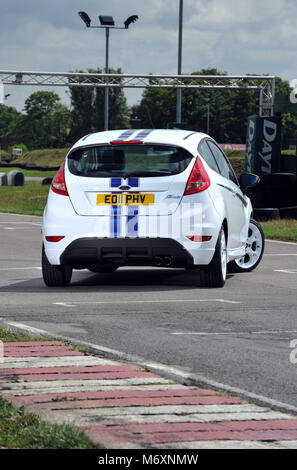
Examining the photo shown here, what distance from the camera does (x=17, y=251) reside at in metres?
16.6

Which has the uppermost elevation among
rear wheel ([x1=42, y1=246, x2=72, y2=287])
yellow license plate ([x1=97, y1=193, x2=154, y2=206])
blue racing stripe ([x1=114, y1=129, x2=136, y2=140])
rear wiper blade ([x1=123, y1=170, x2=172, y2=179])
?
blue racing stripe ([x1=114, y1=129, x2=136, y2=140])

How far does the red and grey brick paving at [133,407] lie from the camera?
4297 millimetres

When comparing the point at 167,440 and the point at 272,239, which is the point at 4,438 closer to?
the point at 167,440

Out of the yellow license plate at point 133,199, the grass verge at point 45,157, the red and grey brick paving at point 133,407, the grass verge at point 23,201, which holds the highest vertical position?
the yellow license plate at point 133,199

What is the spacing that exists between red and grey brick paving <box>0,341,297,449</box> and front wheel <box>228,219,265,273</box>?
675cm

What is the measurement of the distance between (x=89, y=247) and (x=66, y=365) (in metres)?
4.41

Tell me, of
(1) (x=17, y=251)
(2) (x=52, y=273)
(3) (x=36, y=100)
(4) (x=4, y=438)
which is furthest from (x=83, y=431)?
(3) (x=36, y=100)

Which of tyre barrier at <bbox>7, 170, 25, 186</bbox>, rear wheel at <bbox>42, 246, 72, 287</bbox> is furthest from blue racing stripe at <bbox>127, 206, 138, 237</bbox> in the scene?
tyre barrier at <bbox>7, 170, 25, 186</bbox>

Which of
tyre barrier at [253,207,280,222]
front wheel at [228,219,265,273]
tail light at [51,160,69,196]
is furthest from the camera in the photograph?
tyre barrier at [253,207,280,222]

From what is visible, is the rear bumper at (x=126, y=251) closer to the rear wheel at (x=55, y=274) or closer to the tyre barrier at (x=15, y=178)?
the rear wheel at (x=55, y=274)

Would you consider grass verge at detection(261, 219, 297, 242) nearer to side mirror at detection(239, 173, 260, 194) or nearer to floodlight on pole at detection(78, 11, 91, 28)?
side mirror at detection(239, 173, 260, 194)

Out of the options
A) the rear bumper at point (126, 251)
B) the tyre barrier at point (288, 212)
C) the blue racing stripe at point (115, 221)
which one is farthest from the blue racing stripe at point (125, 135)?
the tyre barrier at point (288, 212)

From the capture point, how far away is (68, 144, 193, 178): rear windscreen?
10492 mm

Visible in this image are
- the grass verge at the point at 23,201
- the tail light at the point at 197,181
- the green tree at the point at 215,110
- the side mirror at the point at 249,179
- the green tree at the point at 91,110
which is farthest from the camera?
the green tree at the point at 91,110
